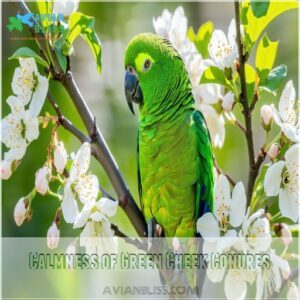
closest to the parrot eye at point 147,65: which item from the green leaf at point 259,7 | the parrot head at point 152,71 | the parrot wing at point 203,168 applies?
the parrot head at point 152,71

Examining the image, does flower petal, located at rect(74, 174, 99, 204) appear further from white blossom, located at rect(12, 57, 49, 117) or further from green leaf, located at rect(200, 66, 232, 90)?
green leaf, located at rect(200, 66, 232, 90)

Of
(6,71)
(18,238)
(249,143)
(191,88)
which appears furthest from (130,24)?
(249,143)

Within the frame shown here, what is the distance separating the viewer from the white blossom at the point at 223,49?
918 millimetres

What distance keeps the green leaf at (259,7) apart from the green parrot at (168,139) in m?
0.29

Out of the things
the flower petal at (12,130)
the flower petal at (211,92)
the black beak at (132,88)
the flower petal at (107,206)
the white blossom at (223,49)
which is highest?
the white blossom at (223,49)

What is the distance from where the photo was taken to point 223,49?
3.07 feet

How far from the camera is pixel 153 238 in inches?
39.5

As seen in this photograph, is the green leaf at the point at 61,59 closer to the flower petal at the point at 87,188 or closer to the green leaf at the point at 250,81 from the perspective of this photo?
the flower petal at the point at 87,188

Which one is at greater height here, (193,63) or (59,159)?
(193,63)

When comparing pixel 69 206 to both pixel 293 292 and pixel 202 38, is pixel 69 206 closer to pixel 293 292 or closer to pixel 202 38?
pixel 293 292

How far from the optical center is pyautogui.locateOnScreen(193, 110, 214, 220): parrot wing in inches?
44.1

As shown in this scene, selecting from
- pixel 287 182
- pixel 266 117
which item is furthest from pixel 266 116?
pixel 287 182

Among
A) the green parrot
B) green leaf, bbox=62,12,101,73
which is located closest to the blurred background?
the green parrot

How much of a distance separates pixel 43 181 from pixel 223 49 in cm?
34
